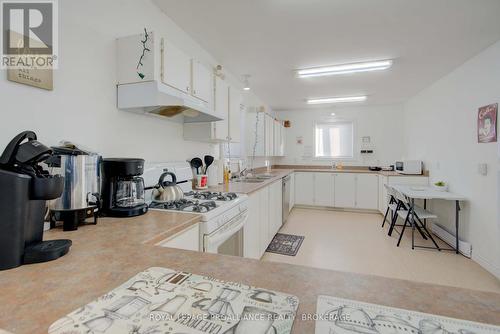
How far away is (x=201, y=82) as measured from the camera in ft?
6.91

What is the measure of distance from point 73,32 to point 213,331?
1.67 meters

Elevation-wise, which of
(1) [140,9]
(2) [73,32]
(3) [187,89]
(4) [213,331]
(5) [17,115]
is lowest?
(4) [213,331]

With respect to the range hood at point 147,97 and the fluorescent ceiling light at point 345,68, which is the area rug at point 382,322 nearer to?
the range hood at point 147,97

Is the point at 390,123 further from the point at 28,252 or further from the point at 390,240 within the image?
the point at 28,252

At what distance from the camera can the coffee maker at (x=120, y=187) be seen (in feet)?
4.35

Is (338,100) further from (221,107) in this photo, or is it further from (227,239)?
(227,239)

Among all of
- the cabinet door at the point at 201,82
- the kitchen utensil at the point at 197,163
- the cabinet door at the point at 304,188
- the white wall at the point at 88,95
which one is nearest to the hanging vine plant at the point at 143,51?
the white wall at the point at 88,95

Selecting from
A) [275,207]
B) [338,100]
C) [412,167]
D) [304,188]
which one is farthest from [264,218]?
[338,100]

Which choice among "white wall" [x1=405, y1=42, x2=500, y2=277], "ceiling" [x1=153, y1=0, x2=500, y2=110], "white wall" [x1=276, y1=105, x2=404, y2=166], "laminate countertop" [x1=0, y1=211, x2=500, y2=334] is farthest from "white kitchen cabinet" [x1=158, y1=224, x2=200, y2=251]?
"white wall" [x1=276, y1=105, x2=404, y2=166]

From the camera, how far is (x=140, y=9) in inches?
69.6

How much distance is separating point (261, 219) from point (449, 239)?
2.74 meters

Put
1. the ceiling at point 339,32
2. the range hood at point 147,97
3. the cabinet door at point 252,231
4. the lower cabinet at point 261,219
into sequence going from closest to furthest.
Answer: the range hood at point 147,97, the ceiling at point 339,32, the cabinet door at point 252,231, the lower cabinet at point 261,219

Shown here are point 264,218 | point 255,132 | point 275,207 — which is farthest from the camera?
point 255,132

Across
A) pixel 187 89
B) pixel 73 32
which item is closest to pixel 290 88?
pixel 187 89
